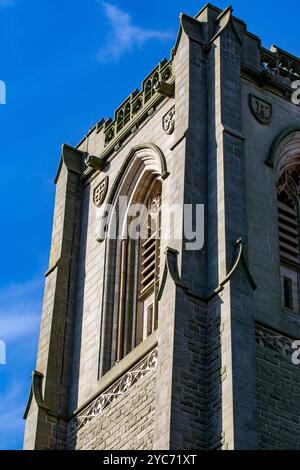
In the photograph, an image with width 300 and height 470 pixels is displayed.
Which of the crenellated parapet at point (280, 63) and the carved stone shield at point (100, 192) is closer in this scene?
the crenellated parapet at point (280, 63)

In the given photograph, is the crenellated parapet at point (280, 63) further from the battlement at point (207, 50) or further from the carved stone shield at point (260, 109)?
the carved stone shield at point (260, 109)

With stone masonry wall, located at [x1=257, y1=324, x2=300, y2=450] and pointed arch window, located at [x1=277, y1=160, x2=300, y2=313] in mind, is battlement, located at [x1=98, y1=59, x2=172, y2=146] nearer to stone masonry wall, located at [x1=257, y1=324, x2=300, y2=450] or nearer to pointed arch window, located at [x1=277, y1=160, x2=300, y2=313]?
pointed arch window, located at [x1=277, y1=160, x2=300, y2=313]

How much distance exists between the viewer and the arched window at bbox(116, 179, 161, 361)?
130ft

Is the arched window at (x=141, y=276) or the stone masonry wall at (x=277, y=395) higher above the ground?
the arched window at (x=141, y=276)

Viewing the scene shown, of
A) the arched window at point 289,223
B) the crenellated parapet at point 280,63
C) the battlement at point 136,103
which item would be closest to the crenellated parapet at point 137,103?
the battlement at point 136,103

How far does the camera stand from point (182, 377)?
3425 centimetres

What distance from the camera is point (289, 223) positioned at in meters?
40.2

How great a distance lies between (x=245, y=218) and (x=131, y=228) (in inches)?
211

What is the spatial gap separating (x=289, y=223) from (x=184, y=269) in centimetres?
510

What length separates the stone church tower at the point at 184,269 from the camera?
113 feet

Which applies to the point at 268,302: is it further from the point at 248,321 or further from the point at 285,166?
the point at 285,166

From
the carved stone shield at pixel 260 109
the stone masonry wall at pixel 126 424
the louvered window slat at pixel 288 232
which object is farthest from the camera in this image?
the carved stone shield at pixel 260 109

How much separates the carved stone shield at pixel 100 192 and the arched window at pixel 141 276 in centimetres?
125

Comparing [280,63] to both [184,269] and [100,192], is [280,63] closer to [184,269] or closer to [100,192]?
[100,192]
